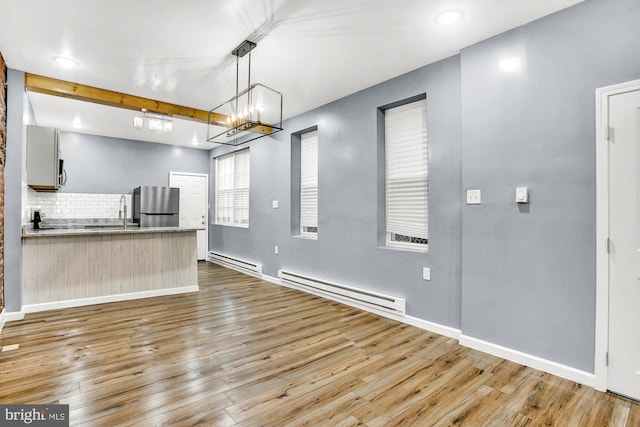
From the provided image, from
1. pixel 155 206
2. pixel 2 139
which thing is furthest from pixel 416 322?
pixel 155 206

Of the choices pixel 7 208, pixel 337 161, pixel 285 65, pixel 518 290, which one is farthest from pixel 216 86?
pixel 518 290

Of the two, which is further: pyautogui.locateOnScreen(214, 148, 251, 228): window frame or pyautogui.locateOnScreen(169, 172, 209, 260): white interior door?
pyautogui.locateOnScreen(169, 172, 209, 260): white interior door

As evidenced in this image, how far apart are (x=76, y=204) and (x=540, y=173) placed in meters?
7.39

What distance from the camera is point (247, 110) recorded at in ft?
10.5

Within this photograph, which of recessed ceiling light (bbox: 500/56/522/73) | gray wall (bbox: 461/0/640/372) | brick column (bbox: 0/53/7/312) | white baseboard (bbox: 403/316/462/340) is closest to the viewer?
gray wall (bbox: 461/0/640/372)

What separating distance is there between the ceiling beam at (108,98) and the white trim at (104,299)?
2.52 meters

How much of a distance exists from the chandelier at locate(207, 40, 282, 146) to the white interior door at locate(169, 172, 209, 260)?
1.54 metres

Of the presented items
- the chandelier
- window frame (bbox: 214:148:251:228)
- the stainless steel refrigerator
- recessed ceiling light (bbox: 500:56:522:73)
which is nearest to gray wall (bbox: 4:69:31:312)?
the chandelier

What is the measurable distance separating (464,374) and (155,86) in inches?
178

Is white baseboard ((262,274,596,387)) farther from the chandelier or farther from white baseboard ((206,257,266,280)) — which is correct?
white baseboard ((206,257,266,280))

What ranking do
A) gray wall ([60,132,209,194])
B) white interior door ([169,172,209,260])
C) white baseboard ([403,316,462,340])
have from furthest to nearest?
1. white interior door ([169,172,209,260])
2. gray wall ([60,132,209,194])
3. white baseboard ([403,316,462,340])

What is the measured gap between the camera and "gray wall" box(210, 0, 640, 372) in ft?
7.44

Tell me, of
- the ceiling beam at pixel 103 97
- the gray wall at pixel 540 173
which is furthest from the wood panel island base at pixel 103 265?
the gray wall at pixel 540 173

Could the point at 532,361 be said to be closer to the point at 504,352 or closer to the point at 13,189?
the point at 504,352
